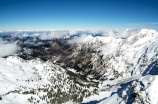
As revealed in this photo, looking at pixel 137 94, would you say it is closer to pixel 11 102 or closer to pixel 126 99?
pixel 126 99

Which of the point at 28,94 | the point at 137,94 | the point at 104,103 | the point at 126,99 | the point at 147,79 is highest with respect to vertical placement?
the point at 147,79

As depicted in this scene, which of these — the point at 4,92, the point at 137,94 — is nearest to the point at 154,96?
the point at 137,94

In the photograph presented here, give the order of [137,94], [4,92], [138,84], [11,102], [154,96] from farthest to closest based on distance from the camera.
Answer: [4,92] < [11,102] < [138,84] < [137,94] < [154,96]

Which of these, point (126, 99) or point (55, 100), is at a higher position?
point (126, 99)

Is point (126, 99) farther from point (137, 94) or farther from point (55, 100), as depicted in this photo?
point (55, 100)

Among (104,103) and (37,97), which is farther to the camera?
(37,97)

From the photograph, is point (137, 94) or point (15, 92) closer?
point (137, 94)

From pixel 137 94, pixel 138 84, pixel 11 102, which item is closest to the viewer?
pixel 137 94

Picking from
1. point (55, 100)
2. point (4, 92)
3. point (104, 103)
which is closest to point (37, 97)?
point (55, 100)

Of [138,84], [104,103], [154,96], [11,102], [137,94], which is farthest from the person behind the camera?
[11,102]
